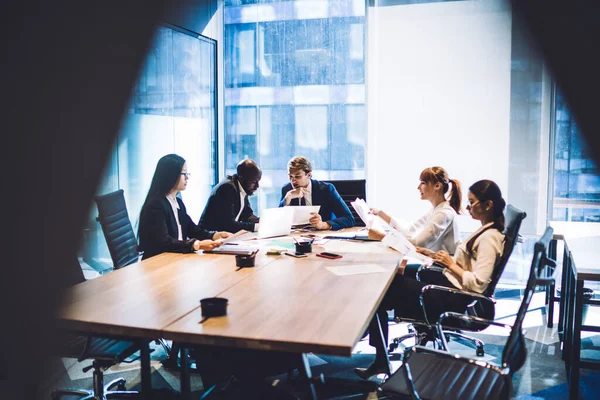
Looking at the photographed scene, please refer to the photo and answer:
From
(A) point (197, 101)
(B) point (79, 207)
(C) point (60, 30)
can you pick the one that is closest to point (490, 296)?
(B) point (79, 207)

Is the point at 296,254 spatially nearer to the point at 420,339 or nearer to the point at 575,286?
the point at 420,339

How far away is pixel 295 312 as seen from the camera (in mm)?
2312

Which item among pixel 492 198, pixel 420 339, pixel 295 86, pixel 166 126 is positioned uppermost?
pixel 295 86

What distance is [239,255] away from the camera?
10.3 ft

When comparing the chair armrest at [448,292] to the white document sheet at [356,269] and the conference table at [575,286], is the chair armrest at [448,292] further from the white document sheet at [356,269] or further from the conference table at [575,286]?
the conference table at [575,286]

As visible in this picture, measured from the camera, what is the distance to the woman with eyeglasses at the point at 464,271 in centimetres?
300

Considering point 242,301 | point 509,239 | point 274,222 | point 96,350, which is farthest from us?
point 274,222

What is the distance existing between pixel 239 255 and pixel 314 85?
Result: 3.34 metres

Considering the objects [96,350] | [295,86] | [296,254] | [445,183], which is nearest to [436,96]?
[295,86]

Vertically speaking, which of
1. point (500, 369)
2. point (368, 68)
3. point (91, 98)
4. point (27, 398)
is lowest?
point (27, 398)

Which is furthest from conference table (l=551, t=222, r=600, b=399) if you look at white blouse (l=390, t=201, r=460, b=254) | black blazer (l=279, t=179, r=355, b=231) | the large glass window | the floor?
the large glass window

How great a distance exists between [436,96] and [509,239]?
306 cm

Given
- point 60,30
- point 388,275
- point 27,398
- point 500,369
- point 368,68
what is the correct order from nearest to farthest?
point 500,369 < point 388,275 < point 27,398 < point 60,30 < point 368,68

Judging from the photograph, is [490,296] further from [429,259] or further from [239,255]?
[239,255]
